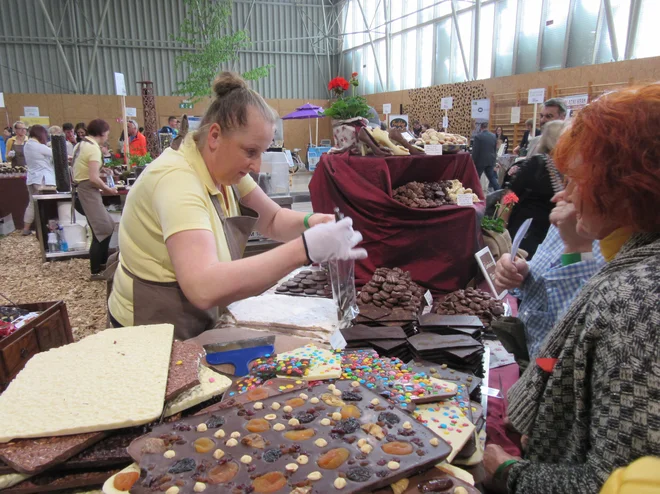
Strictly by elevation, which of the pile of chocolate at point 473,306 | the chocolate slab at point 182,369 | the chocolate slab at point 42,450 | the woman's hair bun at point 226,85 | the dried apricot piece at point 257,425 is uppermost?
the woman's hair bun at point 226,85

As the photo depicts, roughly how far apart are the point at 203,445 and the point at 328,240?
0.82 metres

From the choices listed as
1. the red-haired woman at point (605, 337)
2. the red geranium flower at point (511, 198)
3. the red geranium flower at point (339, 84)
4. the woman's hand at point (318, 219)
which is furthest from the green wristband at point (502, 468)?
the red geranium flower at point (339, 84)

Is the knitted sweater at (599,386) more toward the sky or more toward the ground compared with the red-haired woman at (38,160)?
more toward the ground

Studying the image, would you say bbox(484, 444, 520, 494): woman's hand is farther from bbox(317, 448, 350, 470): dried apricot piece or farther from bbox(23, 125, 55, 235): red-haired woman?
bbox(23, 125, 55, 235): red-haired woman

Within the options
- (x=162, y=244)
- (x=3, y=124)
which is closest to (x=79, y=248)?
(x=162, y=244)

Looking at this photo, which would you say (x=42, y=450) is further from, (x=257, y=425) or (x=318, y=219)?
(x=318, y=219)

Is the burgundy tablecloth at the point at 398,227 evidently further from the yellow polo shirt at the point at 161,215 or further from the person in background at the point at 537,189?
the yellow polo shirt at the point at 161,215

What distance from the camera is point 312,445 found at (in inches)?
40.8

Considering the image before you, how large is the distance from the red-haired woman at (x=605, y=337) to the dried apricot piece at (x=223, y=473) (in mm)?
689

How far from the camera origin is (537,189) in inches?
149

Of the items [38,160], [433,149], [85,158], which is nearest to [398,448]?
[433,149]

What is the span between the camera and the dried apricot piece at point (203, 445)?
1018 mm

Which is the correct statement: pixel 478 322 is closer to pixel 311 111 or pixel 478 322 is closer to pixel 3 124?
pixel 311 111

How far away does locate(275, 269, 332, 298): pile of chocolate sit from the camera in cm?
267
